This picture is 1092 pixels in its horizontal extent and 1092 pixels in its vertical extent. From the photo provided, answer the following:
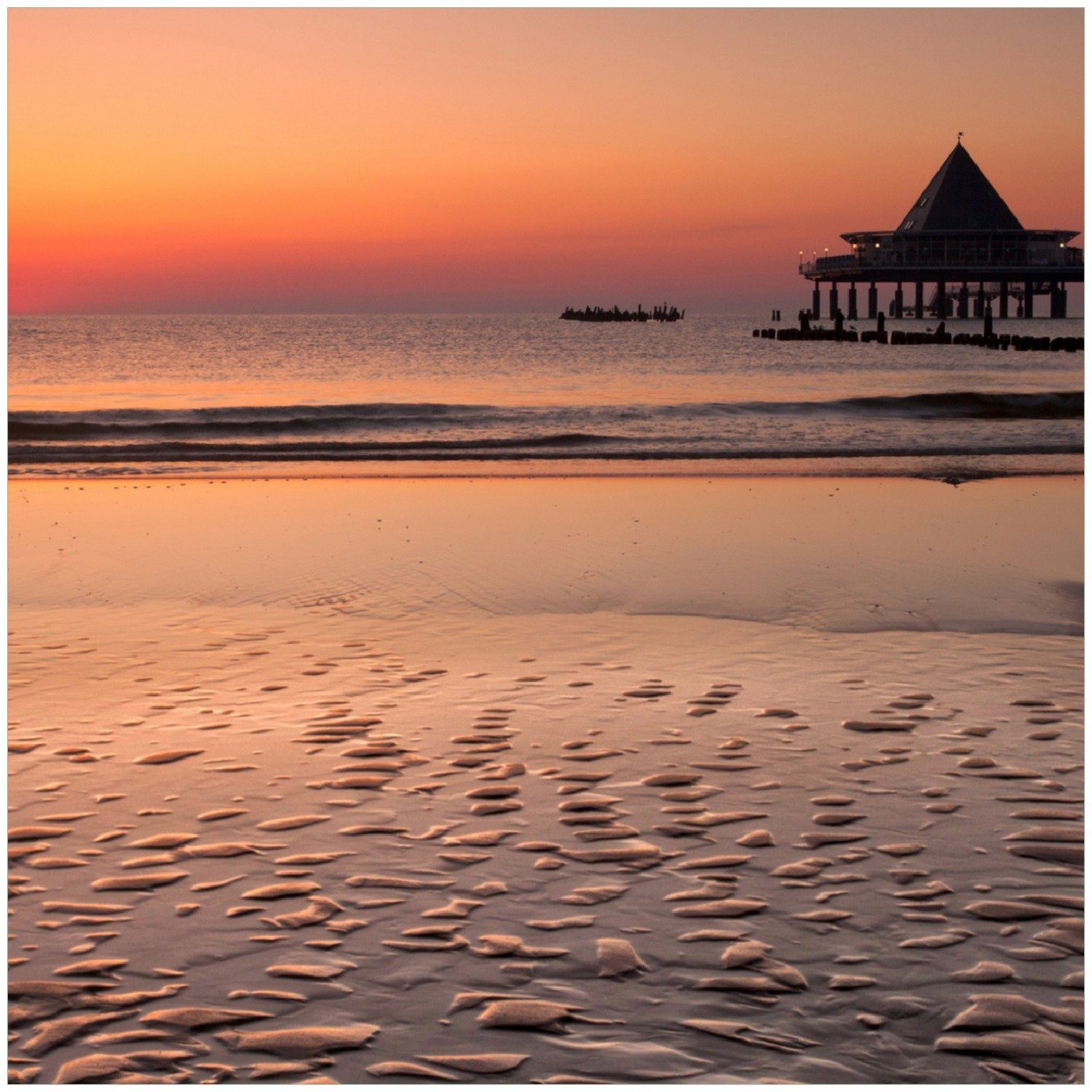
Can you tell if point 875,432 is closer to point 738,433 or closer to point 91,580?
point 738,433

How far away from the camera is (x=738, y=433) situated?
2473 centimetres

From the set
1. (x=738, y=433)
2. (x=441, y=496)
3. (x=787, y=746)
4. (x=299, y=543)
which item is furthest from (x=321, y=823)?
(x=738, y=433)

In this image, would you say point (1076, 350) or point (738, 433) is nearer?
point (738, 433)

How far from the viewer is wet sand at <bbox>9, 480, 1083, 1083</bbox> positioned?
10.5 ft

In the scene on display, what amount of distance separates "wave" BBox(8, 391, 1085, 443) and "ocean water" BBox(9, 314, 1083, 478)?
0.35 feet

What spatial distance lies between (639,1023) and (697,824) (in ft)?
4.30

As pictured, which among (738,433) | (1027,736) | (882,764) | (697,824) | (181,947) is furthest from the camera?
(738,433)

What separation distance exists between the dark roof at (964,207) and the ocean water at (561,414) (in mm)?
41432

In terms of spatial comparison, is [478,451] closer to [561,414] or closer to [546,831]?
[561,414]

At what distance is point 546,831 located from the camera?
4449mm

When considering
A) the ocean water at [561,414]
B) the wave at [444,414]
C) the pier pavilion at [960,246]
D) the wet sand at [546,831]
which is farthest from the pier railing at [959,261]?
the wet sand at [546,831]

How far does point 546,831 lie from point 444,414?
Result: 26.4 meters

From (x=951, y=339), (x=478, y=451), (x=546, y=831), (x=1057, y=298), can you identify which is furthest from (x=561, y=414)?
(x=1057, y=298)

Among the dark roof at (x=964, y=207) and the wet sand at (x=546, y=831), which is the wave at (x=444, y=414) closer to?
the wet sand at (x=546, y=831)
